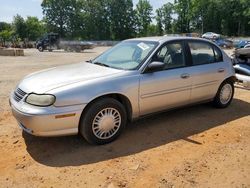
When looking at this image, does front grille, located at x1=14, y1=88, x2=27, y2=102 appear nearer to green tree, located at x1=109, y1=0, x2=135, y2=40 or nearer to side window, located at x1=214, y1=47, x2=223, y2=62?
side window, located at x1=214, y1=47, x2=223, y2=62

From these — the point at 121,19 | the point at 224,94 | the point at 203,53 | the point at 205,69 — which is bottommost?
the point at 224,94

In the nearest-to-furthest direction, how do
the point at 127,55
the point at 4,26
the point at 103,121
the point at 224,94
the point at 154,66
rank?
the point at 103,121 < the point at 154,66 < the point at 127,55 < the point at 224,94 < the point at 4,26

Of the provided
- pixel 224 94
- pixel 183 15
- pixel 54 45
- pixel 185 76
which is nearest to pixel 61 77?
pixel 185 76

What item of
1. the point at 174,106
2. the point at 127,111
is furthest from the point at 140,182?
the point at 174,106

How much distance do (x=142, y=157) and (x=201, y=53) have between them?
265 cm

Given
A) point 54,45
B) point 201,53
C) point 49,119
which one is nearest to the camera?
point 49,119

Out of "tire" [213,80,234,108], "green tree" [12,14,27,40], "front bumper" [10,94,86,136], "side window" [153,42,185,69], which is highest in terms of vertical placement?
"green tree" [12,14,27,40]

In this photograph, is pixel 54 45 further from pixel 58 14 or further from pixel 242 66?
pixel 58 14

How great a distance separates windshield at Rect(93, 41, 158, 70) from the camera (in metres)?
4.94

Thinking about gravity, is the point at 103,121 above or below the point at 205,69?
below

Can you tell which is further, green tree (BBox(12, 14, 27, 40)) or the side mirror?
green tree (BBox(12, 14, 27, 40))

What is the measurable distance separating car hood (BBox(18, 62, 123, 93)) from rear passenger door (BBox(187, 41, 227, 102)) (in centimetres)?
162

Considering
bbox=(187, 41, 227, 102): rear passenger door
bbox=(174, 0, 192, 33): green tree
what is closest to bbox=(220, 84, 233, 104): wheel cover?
bbox=(187, 41, 227, 102): rear passenger door

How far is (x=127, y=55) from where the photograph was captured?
5266 mm
